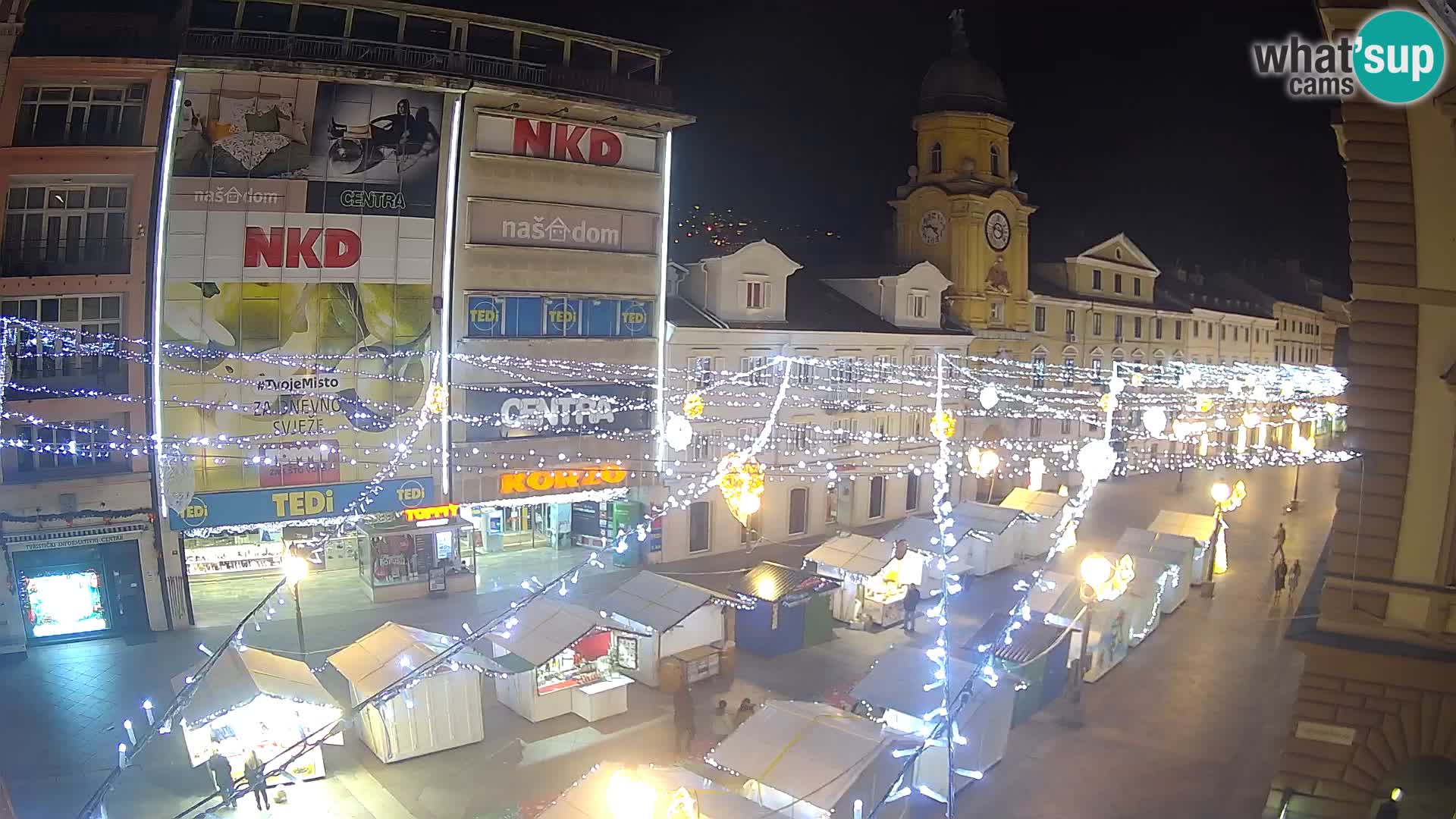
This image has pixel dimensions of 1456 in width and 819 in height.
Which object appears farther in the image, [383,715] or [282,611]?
[282,611]

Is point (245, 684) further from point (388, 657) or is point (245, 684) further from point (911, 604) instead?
point (911, 604)

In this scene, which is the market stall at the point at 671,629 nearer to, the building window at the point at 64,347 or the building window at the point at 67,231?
the building window at the point at 64,347

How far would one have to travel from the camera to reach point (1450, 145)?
8234 millimetres

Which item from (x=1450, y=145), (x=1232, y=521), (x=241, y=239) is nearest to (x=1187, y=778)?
(x=1450, y=145)

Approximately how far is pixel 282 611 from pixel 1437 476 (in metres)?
20.3

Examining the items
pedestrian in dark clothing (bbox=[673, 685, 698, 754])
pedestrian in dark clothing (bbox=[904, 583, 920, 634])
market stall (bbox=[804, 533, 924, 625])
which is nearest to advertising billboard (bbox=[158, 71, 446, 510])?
market stall (bbox=[804, 533, 924, 625])

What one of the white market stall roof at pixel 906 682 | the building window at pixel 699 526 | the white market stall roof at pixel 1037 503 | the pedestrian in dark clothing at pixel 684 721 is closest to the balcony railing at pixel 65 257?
the pedestrian in dark clothing at pixel 684 721

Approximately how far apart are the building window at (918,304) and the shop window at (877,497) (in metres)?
5.28

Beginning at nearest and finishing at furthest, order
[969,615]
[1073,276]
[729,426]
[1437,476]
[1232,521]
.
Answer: [1437,476] → [969,615] → [729,426] → [1232,521] → [1073,276]

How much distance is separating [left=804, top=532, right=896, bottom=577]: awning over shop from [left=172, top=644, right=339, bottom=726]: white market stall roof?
10.3 metres

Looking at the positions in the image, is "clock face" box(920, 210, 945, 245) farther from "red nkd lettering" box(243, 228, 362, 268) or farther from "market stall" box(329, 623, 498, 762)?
"market stall" box(329, 623, 498, 762)

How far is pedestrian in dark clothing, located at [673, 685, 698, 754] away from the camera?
48.6 feet

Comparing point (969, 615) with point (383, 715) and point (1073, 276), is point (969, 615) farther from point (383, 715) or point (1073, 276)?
point (1073, 276)

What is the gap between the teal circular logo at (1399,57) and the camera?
796cm
